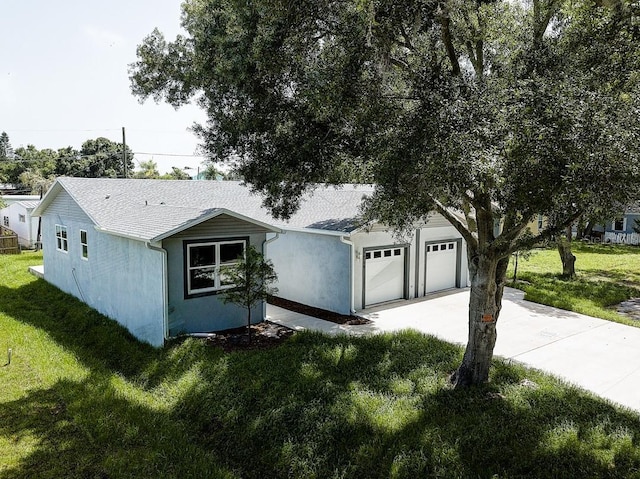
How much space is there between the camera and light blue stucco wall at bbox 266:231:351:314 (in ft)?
41.2

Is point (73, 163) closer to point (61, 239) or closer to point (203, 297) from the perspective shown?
point (61, 239)

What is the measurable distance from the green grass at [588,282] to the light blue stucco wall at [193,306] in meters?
9.41

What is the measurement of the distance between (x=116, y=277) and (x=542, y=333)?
11065 mm

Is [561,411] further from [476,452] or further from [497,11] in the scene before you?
[497,11]

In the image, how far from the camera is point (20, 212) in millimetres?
28781

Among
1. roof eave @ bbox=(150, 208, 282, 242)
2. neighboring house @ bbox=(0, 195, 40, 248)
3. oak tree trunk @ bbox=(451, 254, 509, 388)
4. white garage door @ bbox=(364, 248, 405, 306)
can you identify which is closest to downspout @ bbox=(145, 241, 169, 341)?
roof eave @ bbox=(150, 208, 282, 242)

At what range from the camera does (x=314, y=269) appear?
13422mm

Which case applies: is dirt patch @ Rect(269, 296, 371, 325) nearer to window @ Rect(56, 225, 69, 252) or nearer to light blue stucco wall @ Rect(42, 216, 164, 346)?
light blue stucco wall @ Rect(42, 216, 164, 346)

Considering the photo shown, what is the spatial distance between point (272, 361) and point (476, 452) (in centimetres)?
432

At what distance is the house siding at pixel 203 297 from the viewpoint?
10359 mm

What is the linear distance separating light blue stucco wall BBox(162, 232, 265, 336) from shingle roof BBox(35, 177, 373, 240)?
518mm

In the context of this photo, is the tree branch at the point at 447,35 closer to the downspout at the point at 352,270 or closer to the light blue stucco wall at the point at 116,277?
the downspout at the point at 352,270

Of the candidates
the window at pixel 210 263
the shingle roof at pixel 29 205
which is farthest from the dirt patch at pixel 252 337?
the shingle roof at pixel 29 205

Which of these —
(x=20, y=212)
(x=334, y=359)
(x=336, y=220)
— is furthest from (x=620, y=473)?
(x=20, y=212)
